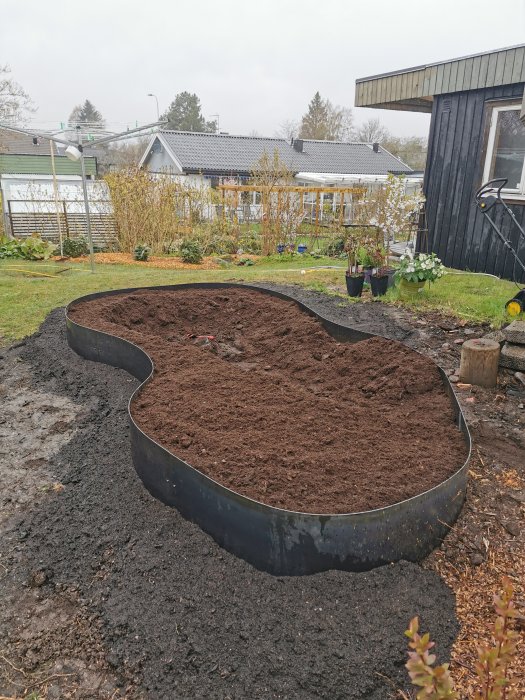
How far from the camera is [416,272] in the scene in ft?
20.4

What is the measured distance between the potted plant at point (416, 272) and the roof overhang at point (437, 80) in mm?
2614

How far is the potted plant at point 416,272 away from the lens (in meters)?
6.12

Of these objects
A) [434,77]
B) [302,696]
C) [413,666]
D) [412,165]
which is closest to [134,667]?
[302,696]

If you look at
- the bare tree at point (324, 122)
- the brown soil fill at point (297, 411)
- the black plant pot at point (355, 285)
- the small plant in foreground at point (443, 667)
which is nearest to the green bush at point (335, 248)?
the black plant pot at point (355, 285)

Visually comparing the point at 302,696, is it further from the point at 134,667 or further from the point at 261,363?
the point at 261,363

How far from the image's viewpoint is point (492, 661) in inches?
41.1

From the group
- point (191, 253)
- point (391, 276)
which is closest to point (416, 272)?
point (391, 276)

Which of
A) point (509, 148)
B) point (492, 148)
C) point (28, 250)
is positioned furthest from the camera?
point (28, 250)

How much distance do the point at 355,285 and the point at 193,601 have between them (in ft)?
17.3

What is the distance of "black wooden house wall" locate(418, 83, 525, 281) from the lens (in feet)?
23.2

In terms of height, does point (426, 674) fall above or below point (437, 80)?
below

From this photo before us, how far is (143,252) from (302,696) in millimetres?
10254

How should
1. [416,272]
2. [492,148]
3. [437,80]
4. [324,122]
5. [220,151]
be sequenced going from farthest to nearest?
[324,122]
[220,151]
[437,80]
[492,148]
[416,272]

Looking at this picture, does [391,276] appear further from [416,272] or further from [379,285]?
[416,272]
